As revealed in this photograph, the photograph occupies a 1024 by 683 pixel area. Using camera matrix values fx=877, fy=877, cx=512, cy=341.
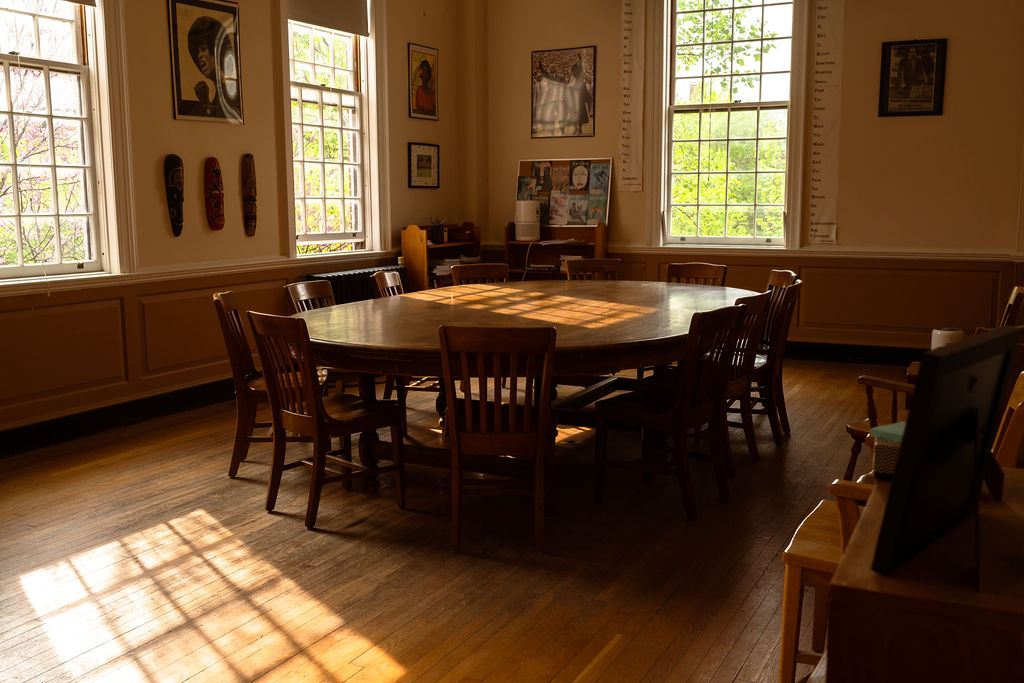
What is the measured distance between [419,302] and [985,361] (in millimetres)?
3721

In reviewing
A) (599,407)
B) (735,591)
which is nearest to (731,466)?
(599,407)

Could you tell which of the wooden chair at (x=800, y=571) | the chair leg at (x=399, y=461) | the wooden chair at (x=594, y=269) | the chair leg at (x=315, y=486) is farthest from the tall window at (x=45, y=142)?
the wooden chair at (x=800, y=571)

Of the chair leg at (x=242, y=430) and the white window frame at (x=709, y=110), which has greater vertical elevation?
the white window frame at (x=709, y=110)

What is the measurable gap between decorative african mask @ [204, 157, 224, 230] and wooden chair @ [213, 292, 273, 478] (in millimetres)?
1902

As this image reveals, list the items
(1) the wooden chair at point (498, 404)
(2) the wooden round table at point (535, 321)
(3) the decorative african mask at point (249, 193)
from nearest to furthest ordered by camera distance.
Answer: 1. (1) the wooden chair at point (498, 404)
2. (2) the wooden round table at point (535, 321)
3. (3) the decorative african mask at point (249, 193)

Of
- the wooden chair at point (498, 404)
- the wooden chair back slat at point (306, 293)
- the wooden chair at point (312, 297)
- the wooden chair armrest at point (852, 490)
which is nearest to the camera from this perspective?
the wooden chair armrest at point (852, 490)

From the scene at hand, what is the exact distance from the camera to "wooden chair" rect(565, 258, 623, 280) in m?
6.70

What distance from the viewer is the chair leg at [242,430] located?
4.29 m

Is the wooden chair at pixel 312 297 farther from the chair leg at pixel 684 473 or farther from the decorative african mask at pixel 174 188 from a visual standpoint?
the chair leg at pixel 684 473

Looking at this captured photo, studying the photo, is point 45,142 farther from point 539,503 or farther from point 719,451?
point 719,451

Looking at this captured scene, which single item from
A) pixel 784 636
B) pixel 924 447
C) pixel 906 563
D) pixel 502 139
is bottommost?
pixel 784 636

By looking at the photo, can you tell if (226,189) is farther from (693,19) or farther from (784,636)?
(784,636)

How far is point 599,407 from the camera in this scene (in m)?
3.91

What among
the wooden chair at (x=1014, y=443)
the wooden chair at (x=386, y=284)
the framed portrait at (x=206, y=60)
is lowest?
the wooden chair at (x=1014, y=443)
